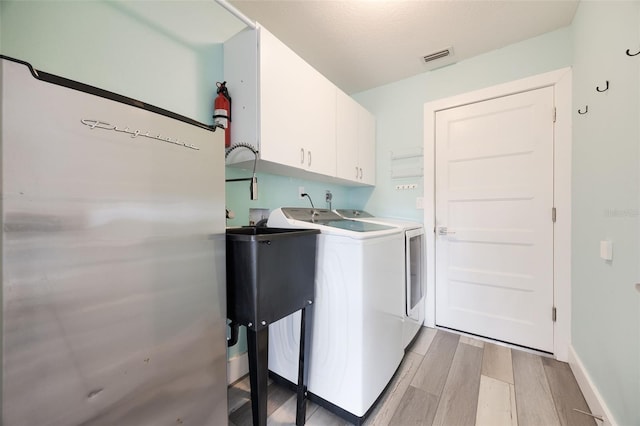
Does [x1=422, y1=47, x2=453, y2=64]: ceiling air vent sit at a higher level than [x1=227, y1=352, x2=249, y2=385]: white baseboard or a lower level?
higher

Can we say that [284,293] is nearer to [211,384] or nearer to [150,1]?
[211,384]

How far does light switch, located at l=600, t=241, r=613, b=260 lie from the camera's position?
114cm

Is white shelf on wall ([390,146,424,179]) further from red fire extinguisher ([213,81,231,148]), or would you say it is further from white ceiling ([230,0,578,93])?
red fire extinguisher ([213,81,231,148])

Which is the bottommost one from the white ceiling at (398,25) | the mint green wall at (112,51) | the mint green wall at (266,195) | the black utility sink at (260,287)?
the black utility sink at (260,287)

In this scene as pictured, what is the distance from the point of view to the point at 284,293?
1.11 metres

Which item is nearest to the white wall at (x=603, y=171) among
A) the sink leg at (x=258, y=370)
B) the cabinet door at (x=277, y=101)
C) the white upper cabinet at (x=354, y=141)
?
the white upper cabinet at (x=354, y=141)

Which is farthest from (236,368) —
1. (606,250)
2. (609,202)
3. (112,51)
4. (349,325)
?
(609,202)

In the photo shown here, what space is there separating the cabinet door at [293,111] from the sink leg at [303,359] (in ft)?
2.99

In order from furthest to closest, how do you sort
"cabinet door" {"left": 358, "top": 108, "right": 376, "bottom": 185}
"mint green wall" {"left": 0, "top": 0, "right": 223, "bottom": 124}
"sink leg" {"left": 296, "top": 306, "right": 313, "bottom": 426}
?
"cabinet door" {"left": 358, "top": 108, "right": 376, "bottom": 185}, "sink leg" {"left": 296, "top": 306, "right": 313, "bottom": 426}, "mint green wall" {"left": 0, "top": 0, "right": 223, "bottom": 124}

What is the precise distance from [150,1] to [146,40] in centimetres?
21

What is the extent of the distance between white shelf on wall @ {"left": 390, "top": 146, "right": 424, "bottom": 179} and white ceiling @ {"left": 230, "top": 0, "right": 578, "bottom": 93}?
79cm

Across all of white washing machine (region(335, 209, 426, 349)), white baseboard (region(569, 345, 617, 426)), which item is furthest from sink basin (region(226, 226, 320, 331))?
white baseboard (region(569, 345, 617, 426))

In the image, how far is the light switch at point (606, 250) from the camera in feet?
3.75

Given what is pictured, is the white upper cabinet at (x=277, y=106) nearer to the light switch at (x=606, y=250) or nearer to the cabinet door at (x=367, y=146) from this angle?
the cabinet door at (x=367, y=146)
